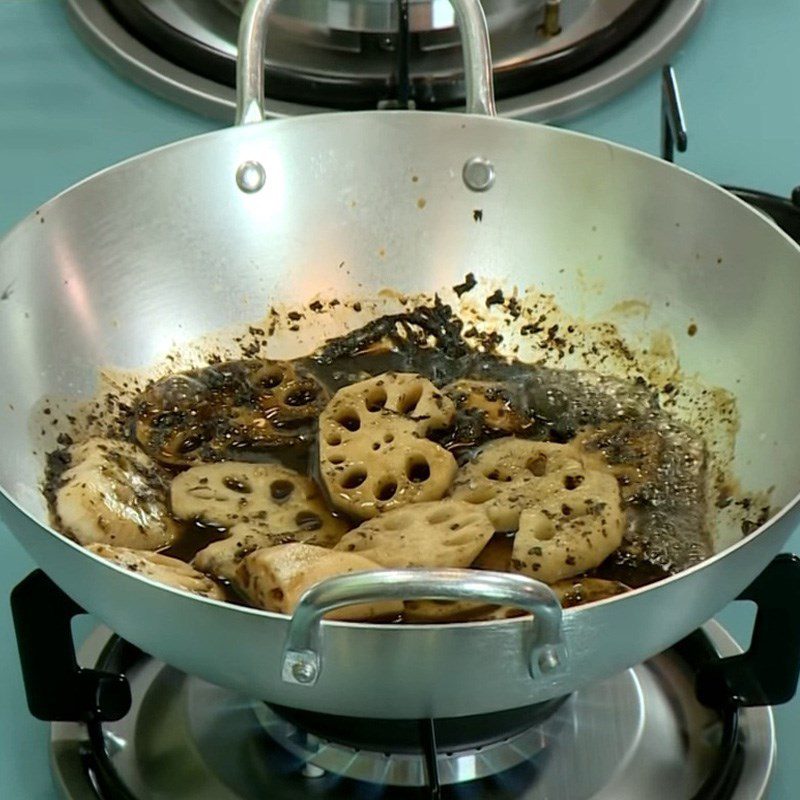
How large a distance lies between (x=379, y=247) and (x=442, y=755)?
1.24 feet

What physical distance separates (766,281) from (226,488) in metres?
0.34

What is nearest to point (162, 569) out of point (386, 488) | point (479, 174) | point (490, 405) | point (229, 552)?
point (229, 552)

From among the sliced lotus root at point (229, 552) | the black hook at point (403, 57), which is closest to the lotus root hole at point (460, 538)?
the sliced lotus root at point (229, 552)

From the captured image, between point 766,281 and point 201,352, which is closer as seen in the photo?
point 766,281

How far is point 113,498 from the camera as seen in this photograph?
74cm

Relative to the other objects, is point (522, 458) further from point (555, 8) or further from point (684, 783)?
point (555, 8)

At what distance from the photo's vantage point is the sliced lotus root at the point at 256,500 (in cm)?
75

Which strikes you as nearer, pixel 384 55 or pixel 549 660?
pixel 549 660

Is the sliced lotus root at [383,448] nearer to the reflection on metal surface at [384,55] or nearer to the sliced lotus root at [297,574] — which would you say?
the sliced lotus root at [297,574]

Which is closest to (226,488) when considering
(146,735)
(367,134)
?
(146,735)

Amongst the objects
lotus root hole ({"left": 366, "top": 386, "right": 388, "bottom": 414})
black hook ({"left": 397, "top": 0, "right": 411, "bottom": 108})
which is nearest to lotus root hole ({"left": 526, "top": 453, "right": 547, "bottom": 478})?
lotus root hole ({"left": 366, "top": 386, "right": 388, "bottom": 414})

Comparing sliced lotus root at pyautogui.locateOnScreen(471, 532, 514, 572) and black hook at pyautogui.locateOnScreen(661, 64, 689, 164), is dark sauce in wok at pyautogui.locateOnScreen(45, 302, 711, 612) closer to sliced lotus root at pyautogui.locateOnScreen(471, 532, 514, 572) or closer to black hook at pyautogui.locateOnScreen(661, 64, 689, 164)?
sliced lotus root at pyautogui.locateOnScreen(471, 532, 514, 572)

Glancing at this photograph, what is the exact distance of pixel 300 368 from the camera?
0.90 metres

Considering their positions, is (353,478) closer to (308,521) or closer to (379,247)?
(308,521)
